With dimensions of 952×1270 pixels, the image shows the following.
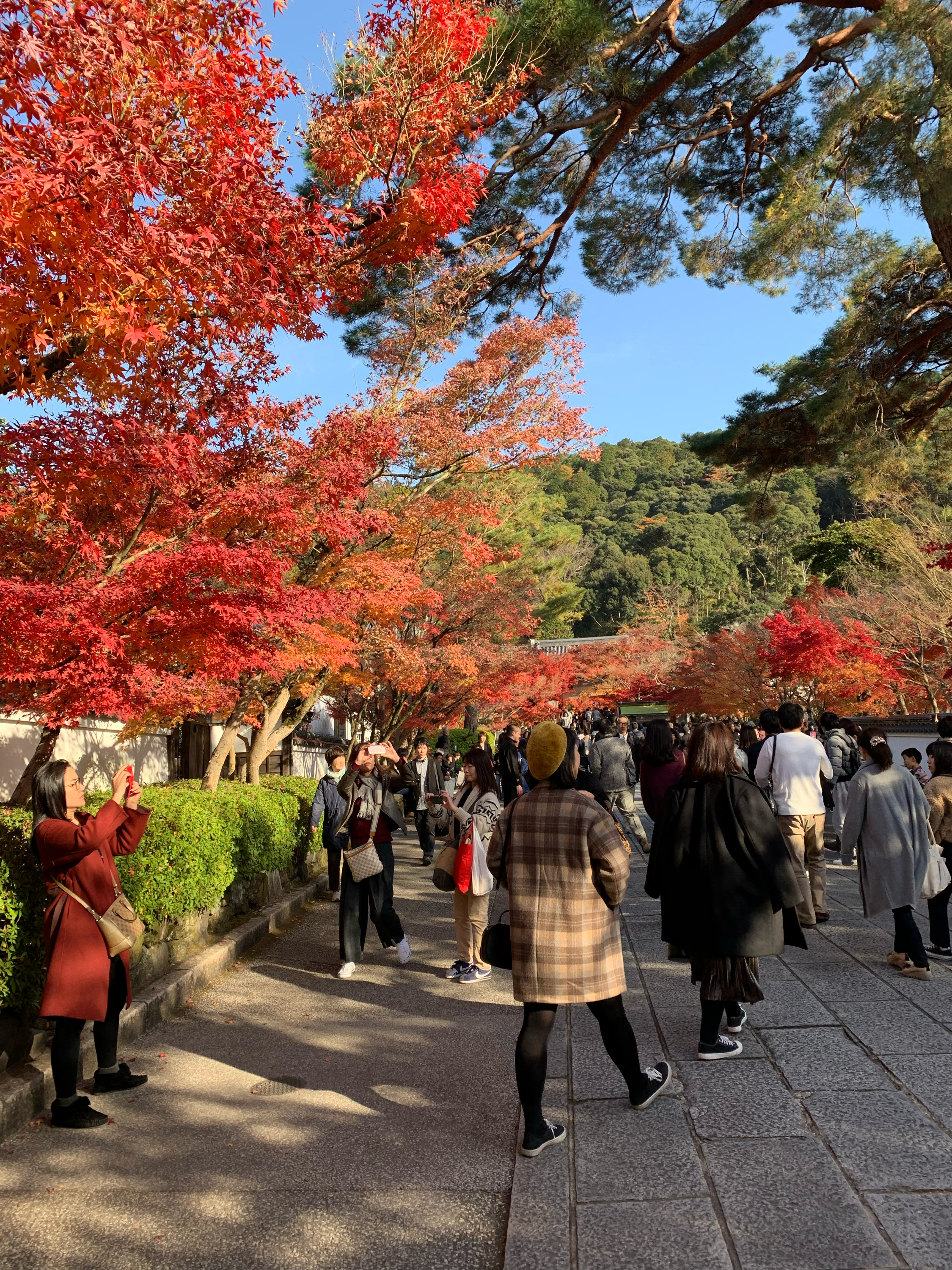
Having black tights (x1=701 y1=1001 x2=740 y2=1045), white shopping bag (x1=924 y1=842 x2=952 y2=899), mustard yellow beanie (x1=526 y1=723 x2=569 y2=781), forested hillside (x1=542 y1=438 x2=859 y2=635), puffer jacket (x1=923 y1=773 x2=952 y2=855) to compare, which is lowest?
black tights (x1=701 y1=1001 x2=740 y2=1045)

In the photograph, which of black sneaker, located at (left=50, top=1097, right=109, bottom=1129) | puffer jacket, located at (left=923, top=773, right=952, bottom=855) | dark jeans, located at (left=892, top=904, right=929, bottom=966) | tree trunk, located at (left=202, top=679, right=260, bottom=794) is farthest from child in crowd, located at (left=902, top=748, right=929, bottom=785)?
tree trunk, located at (left=202, top=679, right=260, bottom=794)

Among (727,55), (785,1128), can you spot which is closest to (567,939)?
(785,1128)

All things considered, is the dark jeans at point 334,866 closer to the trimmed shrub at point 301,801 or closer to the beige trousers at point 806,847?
the trimmed shrub at point 301,801

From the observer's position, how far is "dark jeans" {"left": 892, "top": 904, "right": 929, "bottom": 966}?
17.8 feet

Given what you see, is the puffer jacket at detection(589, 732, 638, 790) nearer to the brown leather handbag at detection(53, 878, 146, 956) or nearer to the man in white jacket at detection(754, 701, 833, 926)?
the man in white jacket at detection(754, 701, 833, 926)

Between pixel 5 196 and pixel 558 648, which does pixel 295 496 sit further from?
pixel 558 648

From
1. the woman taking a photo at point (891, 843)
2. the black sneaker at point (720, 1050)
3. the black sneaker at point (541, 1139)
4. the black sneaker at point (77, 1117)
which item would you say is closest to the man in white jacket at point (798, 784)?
the woman taking a photo at point (891, 843)

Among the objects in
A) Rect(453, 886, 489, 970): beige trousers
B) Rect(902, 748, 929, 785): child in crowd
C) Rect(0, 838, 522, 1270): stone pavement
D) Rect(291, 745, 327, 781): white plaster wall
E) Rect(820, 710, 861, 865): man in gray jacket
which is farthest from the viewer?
Rect(291, 745, 327, 781): white plaster wall

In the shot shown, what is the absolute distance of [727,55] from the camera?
36.6ft

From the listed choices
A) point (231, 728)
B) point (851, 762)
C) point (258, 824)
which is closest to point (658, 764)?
point (851, 762)

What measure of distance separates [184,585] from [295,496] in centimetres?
195

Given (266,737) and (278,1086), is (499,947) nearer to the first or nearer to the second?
(278,1086)

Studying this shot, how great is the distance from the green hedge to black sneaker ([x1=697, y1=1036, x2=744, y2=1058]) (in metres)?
3.08

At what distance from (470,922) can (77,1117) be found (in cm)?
287
